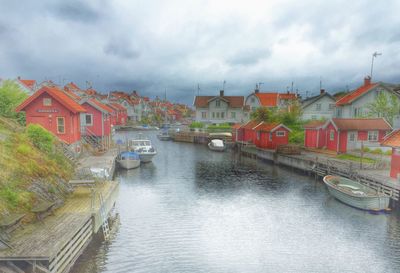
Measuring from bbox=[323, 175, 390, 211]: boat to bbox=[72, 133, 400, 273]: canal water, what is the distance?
0.68 m

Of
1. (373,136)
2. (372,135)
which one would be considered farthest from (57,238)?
(373,136)

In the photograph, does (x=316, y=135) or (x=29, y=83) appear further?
(x=29, y=83)

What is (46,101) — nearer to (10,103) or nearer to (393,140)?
(10,103)

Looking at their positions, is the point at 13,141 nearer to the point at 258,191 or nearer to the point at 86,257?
the point at 86,257

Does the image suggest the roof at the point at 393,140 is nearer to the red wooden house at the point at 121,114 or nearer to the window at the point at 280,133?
the window at the point at 280,133

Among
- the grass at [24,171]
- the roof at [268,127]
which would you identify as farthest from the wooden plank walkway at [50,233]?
the roof at [268,127]

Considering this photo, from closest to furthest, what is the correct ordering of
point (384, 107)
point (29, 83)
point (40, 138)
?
point (40, 138) → point (384, 107) → point (29, 83)

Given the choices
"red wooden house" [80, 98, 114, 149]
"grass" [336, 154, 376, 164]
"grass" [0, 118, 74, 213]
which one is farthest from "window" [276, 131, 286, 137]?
"grass" [0, 118, 74, 213]

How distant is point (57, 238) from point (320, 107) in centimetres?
6786

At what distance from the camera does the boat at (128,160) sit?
1539 inches

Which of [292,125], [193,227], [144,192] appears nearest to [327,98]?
[292,125]

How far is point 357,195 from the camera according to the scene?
23.6 metres

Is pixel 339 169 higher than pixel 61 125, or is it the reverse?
pixel 61 125

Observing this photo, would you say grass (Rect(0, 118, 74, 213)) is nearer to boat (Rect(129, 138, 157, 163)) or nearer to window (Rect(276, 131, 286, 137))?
boat (Rect(129, 138, 157, 163))
